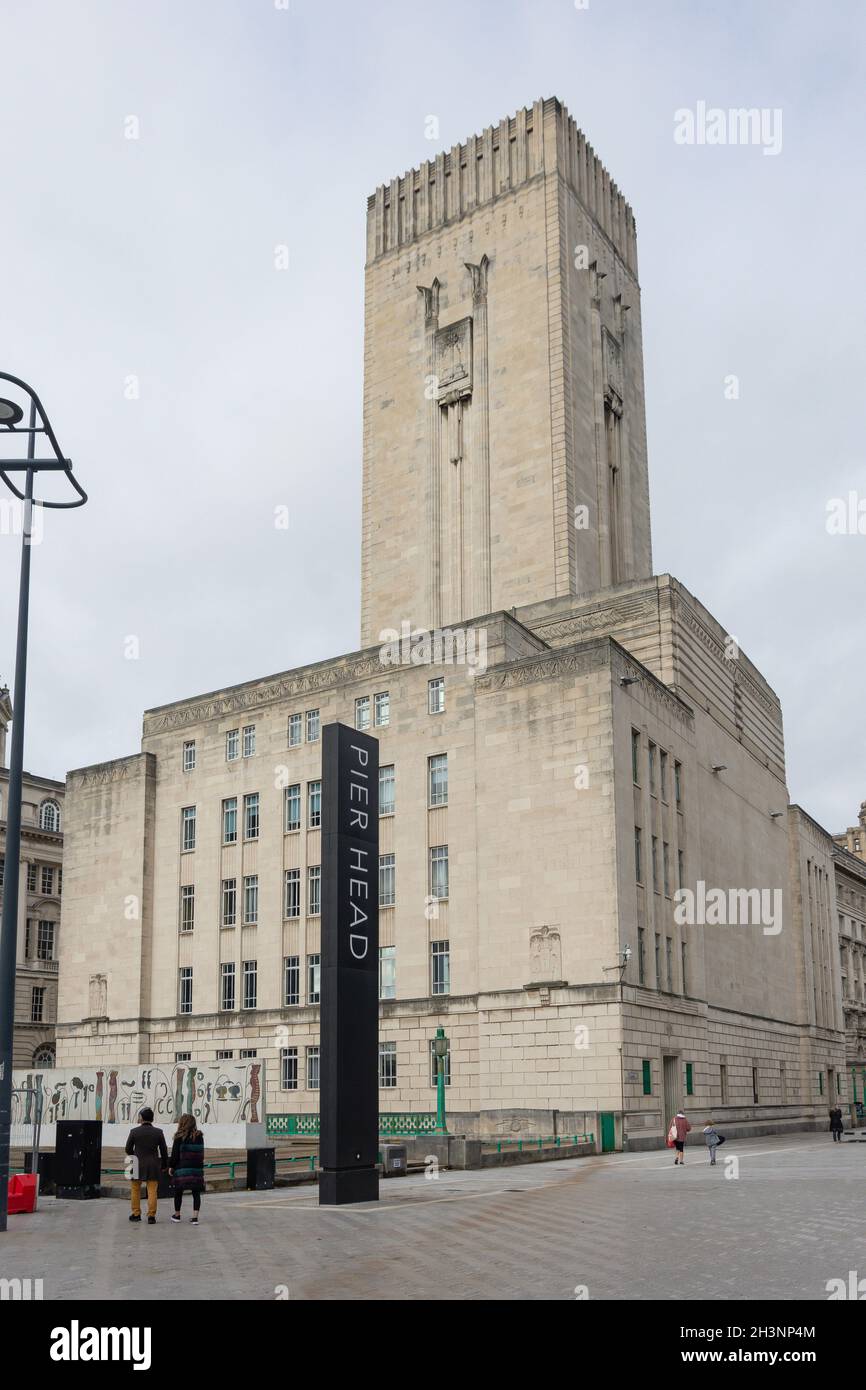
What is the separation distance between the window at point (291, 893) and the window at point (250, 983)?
291 cm

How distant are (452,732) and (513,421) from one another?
2073cm

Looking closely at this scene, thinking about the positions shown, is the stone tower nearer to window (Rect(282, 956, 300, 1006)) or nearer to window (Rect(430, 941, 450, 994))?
window (Rect(430, 941, 450, 994))

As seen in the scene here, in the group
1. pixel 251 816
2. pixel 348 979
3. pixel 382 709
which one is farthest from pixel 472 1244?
pixel 251 816

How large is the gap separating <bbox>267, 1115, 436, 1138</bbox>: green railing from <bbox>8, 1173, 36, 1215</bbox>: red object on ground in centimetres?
2136

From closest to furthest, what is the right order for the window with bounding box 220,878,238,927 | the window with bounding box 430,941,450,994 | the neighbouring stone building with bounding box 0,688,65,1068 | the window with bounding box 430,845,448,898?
the window with bounding box 430,941,450,994 → the window with bounding box 430,845,448,898 → the window with bounding box 220,878,238,927 → the neighbouring stone building with bounding box 0,688,65,1068

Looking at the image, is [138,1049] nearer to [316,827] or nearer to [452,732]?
[316,827]

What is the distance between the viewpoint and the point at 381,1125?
42.8 metres

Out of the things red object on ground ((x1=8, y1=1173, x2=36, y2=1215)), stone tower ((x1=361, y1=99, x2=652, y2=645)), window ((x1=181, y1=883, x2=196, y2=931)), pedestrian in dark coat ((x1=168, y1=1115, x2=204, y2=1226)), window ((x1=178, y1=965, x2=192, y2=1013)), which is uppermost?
stone tower ((x1=361, y1=99, x2=652, y2=645))

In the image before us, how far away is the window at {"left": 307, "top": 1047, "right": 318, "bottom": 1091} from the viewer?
5144 cm

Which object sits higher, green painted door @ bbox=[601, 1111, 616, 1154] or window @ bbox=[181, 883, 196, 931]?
window @ bbox=[181, 883, 196, 931]

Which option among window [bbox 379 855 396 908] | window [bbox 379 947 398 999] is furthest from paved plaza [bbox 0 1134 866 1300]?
window [bbox 379 855 396 908]

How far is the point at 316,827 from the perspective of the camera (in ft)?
176

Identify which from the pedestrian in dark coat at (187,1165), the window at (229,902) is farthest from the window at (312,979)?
the pedestrian in dark coat at (187,1165)
